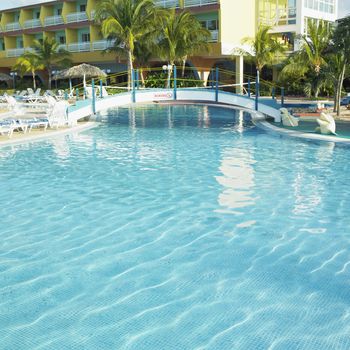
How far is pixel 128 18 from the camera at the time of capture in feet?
106

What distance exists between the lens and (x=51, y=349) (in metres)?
4.01

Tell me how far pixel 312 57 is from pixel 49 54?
2263 cm

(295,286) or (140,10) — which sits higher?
(140,10)

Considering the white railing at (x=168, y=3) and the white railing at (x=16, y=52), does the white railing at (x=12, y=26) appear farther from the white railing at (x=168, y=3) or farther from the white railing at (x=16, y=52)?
the white railing at (x=168, y=3)

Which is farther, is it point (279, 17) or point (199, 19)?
point (279, 17)

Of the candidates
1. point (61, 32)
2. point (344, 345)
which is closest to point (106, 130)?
point (344, 345)

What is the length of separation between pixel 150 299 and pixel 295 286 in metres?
1.59

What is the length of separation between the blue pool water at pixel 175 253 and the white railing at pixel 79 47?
3236cm

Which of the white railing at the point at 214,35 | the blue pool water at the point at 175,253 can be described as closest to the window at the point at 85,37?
the white railing at the point at 214,35

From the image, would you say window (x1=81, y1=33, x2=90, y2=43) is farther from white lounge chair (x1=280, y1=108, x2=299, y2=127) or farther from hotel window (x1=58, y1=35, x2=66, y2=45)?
white lounge chair (x1=280, y1=108, x2=299, y2=127)

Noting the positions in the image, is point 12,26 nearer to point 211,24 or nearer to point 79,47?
point 79,47

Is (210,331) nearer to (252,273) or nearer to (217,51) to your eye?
(252,273)

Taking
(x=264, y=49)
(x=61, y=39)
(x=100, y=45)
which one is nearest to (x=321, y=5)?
(x=264, y=49)

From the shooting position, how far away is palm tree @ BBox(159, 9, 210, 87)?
32.8m
